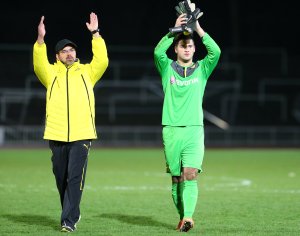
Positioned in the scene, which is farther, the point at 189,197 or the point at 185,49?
the point at 185,49

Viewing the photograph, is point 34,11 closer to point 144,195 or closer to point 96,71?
point 144,195

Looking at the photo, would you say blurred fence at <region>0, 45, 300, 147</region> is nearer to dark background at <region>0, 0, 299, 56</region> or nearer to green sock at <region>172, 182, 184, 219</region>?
dark background at <region>0, 0, 299, 56</region>

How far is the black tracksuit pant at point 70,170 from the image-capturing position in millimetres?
9148

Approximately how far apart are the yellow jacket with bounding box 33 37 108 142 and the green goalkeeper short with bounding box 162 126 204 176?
0.87m

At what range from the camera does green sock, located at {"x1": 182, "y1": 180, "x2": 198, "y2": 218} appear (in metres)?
9.02

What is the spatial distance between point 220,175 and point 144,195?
5315mm

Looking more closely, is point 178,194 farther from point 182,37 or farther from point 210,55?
point 182,37

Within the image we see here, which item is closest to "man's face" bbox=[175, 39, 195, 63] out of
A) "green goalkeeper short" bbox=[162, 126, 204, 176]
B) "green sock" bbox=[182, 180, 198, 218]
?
"green goalkeeper short" bbox=[162, 126, 204, 176]

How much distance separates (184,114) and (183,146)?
369mm

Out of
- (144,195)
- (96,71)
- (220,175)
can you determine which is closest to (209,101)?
(220,175)

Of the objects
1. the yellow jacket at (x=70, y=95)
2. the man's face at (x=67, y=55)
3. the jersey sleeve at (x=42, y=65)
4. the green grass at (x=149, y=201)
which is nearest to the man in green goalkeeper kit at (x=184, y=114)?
the green grass at (x=149, y=201)

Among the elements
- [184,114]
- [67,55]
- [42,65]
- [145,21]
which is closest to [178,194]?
[184,114]

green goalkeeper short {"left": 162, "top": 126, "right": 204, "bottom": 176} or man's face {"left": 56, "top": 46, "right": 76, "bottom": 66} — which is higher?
man's face {"left": 56, "top": 46, "right": 76, "bottom": 66}

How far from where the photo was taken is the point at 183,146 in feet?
30.2
